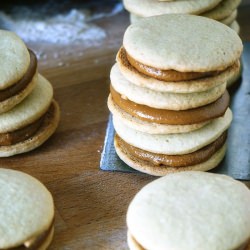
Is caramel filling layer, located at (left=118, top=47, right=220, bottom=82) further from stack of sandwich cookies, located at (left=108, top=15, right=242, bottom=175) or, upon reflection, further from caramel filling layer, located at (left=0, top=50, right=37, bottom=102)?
caramel filling layer, located at (left=0, top=50, right=37, bottom=102)

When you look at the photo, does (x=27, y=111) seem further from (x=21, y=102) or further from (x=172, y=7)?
(x=172, y=7)

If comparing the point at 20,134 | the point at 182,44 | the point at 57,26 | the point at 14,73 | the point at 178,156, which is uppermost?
the point at 182,44

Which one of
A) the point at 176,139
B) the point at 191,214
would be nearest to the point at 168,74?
the point at 176,139

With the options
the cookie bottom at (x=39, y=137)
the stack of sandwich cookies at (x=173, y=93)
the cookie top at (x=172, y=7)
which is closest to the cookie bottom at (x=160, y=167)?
the stack of sandwich cookies at (x=173, y=93)

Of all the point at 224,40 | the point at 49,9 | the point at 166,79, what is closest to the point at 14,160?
the point at 166,79

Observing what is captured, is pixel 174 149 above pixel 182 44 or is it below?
below

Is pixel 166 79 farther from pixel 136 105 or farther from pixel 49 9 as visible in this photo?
pixel 49 9

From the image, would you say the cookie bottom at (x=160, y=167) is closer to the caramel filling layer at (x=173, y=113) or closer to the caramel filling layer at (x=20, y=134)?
the caramel filling layer at (x=173, y=113)
